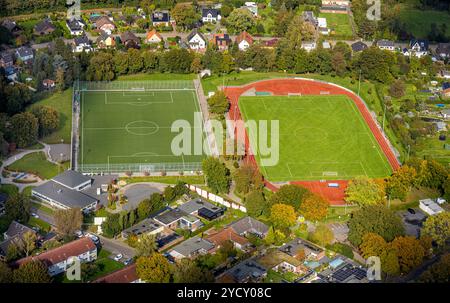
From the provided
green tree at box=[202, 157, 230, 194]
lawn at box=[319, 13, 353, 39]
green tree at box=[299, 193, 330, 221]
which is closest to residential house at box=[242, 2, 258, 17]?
lawn at box=[319, 13, 353, 39]

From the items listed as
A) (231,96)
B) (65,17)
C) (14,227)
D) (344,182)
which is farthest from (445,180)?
(65,17)

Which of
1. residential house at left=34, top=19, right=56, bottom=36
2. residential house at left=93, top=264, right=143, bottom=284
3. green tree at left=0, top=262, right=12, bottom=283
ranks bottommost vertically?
residential house at left=93, top=264, right=143, bottom=284

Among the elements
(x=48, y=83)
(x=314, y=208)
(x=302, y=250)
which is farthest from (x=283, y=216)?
(x=48, y=83)

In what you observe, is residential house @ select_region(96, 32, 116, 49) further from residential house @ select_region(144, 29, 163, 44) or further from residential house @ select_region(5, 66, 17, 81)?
residential house @ select_region(5, 66, 17, 81)

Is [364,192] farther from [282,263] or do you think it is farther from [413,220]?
[282,263]

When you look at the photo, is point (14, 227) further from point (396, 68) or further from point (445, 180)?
point (396, 68)
